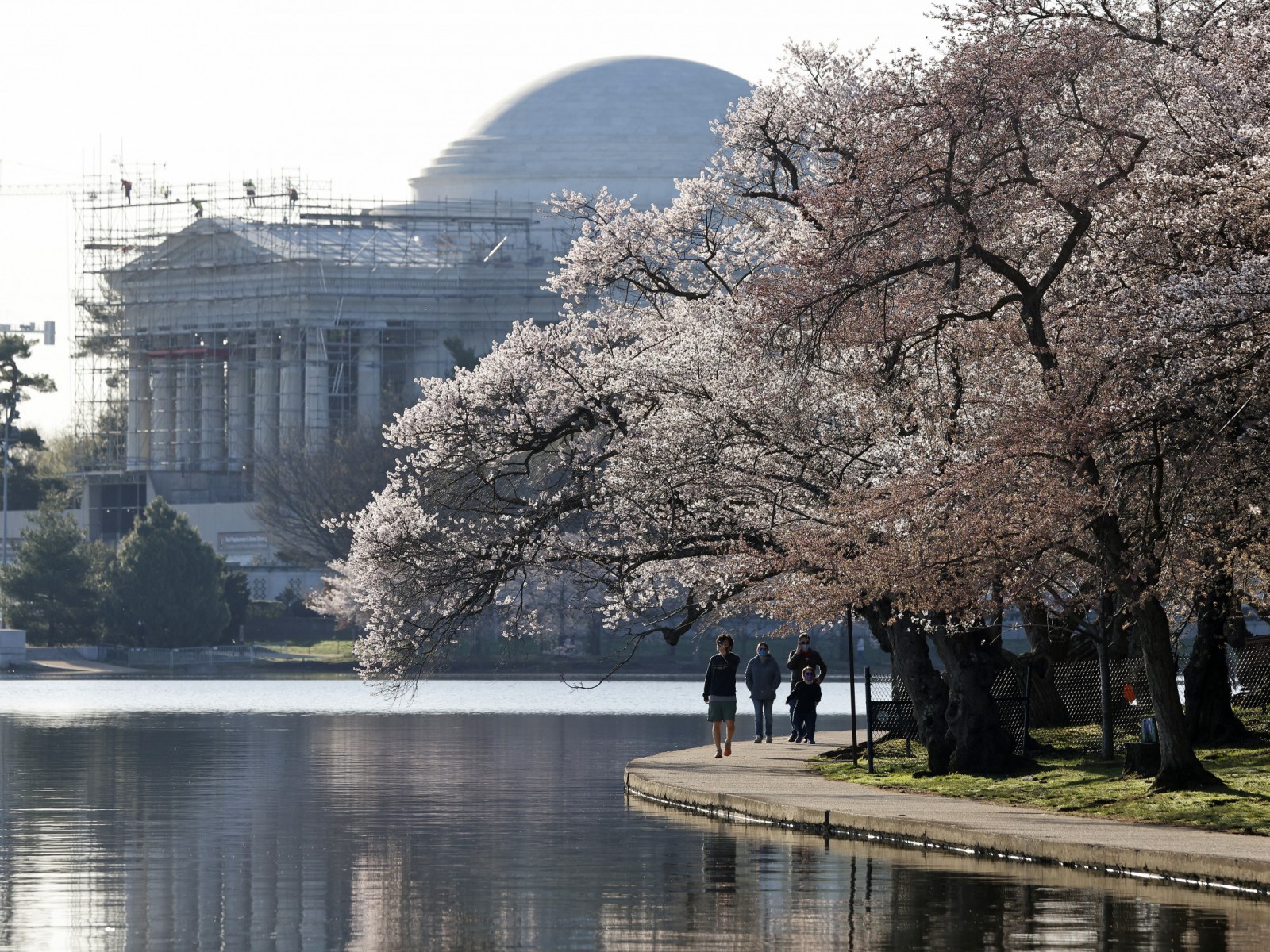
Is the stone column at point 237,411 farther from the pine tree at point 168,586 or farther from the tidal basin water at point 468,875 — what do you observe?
the tidal basin water at point 468,875

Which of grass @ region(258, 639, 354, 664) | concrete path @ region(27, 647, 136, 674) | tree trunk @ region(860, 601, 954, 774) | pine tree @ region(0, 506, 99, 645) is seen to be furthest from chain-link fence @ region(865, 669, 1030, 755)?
pine tree @ region(0, 506, 99, 645)

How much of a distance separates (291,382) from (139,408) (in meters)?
11.9

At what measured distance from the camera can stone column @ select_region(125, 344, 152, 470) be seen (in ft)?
506

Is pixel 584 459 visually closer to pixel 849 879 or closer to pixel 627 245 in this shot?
pixel 627 245

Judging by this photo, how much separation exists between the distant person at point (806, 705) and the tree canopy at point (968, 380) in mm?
2826

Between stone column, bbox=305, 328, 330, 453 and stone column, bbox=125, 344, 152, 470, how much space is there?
1170 cm

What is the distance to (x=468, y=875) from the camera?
767 inches

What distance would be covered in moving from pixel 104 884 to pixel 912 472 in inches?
460

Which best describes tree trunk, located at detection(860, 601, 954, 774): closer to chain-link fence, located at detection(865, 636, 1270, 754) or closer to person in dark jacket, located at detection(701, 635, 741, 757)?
chain-link fence, located at detection(865, 636, 1270, 754)

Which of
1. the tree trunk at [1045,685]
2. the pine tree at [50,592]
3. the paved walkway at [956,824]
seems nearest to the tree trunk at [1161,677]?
the paved walkway at [956,824]

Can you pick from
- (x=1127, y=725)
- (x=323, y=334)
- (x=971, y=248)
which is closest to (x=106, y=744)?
(x=1127, y=725)

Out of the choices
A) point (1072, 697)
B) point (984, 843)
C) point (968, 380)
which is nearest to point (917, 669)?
point (968, 380)

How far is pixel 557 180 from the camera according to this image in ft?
530

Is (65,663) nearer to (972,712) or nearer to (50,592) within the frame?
(50,592)
